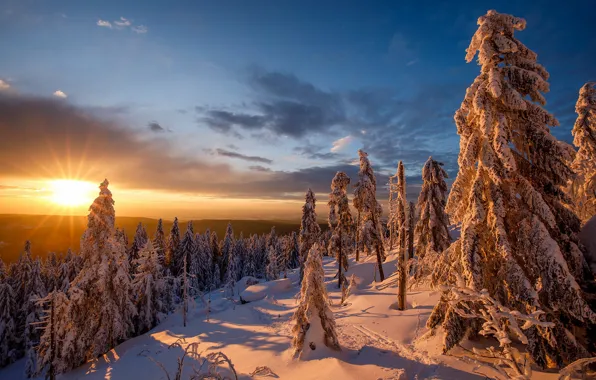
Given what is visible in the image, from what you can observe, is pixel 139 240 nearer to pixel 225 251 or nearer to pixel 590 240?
pixel 225 251

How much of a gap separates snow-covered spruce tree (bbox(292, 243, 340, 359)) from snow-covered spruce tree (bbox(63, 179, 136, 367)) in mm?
16345

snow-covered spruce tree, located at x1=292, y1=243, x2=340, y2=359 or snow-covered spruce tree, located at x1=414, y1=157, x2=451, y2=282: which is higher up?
snow-covered spruce tree, located at x1=414, y1=157, x2=451, y2=282

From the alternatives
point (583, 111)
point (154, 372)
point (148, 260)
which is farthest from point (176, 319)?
point (583, 111)

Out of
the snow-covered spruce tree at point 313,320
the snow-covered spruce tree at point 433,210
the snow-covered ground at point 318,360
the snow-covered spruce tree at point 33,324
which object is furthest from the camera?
the snow-covered spruce tree at point 33,324

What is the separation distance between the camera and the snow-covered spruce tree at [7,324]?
3209 cm

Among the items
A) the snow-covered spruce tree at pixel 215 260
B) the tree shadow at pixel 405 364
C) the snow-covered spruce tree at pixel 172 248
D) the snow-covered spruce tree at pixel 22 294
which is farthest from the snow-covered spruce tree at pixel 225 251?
the tree shadow at pixel 405 364

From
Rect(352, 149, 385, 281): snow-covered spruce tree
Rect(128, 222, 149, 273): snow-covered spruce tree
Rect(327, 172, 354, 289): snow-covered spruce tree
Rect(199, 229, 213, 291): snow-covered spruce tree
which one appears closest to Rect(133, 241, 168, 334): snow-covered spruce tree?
Rect(327, 172, 354, 289): snow-covered spruce tree

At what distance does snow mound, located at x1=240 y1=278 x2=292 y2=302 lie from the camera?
35.5m

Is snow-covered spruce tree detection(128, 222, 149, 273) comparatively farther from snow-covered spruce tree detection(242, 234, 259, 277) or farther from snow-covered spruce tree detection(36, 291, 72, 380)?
snow-covered spruce tree detection(36, 291, 72, 380)

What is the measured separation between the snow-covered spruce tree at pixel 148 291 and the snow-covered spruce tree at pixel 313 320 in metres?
19.5

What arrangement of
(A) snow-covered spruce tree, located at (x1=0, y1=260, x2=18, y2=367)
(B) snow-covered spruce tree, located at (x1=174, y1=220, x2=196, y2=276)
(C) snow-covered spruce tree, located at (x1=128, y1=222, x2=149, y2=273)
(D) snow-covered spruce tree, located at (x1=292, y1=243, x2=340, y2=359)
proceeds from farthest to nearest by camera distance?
(B) snow-covered spruce tree, located at (x1=174, y1=220, x2=196, y2=276) → (C) snow-covered spruce tree, located at (x1=128, y1=222, x2=149, y2=273) → (A) snow-covered spruce tree, located at (x1=0, y1=260, x2=18, y2=367) → (D) snow-covered spruce tree, located at (x1=292, y1=243, x2=340, y2=359)

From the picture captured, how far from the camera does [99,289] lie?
72.9 ft

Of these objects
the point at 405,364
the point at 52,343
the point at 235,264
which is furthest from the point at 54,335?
the point at 235,264

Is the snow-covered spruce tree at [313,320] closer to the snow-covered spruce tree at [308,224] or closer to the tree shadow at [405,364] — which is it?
the tree shadow at [405,364]
